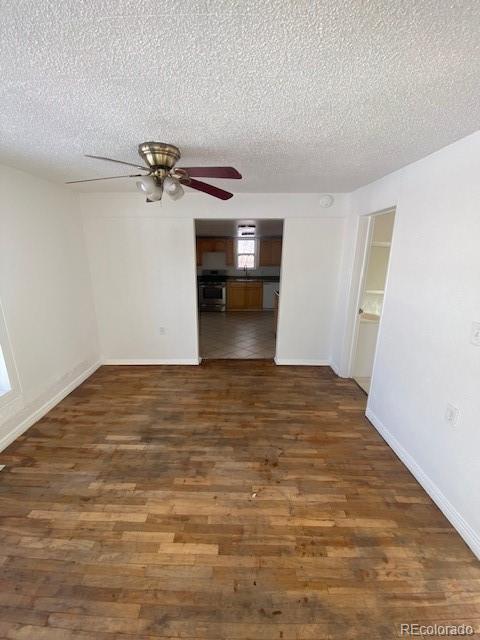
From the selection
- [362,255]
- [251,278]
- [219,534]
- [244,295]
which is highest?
[362,255]

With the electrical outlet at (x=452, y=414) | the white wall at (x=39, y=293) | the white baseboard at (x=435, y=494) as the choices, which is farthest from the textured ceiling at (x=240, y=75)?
the white baseboard at (x=435, y=494)

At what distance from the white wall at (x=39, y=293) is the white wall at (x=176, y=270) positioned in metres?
0.33

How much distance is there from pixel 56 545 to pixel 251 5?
246 centimetres

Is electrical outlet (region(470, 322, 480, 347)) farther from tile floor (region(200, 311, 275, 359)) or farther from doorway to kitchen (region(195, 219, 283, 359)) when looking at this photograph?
doorway to kitchen (region(195, 219, 283, 359))

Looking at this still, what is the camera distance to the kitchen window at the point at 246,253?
730 centimetres

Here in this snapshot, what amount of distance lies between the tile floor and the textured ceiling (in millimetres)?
2974

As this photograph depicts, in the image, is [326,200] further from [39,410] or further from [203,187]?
[39,410]

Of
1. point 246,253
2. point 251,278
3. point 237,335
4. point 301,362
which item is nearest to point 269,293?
point 251,278

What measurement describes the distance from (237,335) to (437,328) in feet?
12.1

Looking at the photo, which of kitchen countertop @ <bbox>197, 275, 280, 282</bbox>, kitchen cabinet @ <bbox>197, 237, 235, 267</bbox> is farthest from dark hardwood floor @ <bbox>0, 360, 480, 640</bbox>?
kitchen cabinet @ <bbox>197, 237, 235, 267</bbox>

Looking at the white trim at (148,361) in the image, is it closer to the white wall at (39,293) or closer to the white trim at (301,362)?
the white wall at (39,293)

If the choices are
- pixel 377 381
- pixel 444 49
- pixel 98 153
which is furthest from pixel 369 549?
pixel 98 153

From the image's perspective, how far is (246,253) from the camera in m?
7.42

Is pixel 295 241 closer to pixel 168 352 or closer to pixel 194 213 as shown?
pixel 194 213
